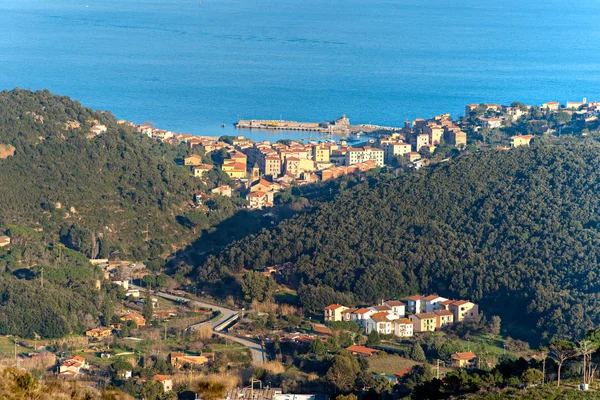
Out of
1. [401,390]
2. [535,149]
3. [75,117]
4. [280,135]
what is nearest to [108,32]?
[280,135]

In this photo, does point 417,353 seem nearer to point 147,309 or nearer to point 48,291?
point 147,309

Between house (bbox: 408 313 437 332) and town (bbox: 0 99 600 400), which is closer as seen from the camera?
town (bbox: 0 99 600 400)

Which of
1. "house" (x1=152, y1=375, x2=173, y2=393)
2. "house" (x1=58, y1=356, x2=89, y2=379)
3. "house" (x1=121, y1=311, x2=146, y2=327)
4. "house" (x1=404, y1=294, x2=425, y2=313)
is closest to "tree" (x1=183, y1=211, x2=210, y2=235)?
"house" (x1=121, y1=311, x2=146, y2=327)

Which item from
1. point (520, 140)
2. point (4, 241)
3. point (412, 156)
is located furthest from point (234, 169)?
Answer: point (4, 241)

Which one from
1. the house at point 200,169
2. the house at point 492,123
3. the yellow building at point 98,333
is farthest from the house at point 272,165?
the yellow building at point 98,333

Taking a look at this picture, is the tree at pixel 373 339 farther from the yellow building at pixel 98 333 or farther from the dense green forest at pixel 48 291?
the dense green forest at pixel 48 291

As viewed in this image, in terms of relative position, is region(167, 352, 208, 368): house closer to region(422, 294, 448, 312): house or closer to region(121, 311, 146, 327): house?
region(121, 311, 146, 327): house

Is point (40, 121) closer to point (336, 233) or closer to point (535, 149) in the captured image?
point (336, 233)

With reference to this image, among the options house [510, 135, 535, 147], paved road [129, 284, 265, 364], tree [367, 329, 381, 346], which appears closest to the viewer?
paved road [129, 284, 265, 364]
